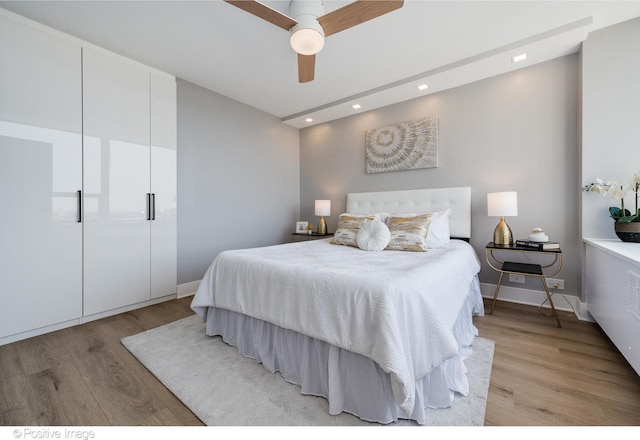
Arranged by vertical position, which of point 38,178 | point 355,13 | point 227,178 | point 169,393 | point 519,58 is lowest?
point 169,393

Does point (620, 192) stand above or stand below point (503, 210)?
above

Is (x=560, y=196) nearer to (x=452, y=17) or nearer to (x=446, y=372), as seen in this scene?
(x=452, y=17)

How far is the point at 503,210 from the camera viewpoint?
2.62 m

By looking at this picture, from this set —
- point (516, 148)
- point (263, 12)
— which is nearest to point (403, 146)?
point (516, 148)

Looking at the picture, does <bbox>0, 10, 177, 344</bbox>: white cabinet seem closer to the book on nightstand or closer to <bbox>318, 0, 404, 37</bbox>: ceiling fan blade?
<bbox>318, 0, 404, 37</bbox>: ceiling fan blade

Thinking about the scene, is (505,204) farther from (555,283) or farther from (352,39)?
(352,39)

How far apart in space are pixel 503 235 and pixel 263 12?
2.94 metres

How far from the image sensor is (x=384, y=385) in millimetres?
1265

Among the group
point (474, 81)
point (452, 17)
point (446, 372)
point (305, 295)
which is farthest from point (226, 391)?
point (474, 81)

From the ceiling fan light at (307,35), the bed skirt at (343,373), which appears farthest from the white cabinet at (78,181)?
the ceiling fan light at (307,35)

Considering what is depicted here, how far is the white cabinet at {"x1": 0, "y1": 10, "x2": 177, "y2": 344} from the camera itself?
84.4 inches

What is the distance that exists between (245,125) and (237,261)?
2.70 meters

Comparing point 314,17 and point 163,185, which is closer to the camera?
point 314,17

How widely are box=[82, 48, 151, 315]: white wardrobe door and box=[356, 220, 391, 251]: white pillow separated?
2389mm
